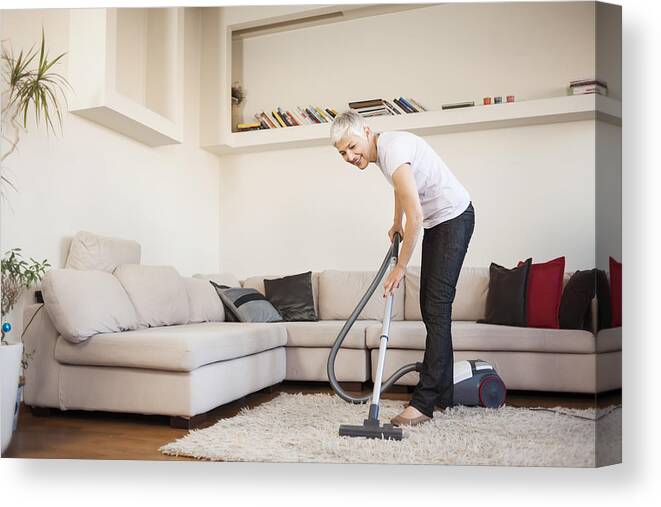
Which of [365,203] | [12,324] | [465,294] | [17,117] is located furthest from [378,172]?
[12,324]

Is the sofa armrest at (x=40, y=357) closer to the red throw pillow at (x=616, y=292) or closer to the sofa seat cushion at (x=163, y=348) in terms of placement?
the sofa seat cushion at (x=163, y=348)

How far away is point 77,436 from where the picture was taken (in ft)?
7.05

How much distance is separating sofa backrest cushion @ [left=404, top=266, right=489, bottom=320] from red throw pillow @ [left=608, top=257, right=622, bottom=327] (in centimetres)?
61

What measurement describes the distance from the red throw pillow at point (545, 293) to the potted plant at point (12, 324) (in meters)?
2.10

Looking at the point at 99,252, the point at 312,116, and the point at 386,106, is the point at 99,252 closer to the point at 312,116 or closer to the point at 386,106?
the point at 312,116

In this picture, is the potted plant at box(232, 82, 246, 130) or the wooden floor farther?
the potted plant at box(232, 82, 246, 130)

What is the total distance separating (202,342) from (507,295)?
1.45 metres

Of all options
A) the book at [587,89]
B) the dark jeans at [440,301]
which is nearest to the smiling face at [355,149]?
the dark jeans at [440,301]

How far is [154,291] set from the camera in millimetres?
2527

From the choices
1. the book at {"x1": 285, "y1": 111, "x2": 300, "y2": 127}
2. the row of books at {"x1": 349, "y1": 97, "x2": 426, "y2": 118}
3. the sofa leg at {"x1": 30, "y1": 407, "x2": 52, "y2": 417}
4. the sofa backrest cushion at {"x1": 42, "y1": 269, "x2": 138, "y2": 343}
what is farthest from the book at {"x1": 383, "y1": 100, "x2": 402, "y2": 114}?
the sofa leg at {"x1": 30, "y1": 407, "x2": 52, "y2": 417}

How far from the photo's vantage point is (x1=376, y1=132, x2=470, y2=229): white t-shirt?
215 cm

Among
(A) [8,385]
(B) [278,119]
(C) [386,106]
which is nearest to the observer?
(A) [8,385]

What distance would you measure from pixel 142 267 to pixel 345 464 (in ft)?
4.11

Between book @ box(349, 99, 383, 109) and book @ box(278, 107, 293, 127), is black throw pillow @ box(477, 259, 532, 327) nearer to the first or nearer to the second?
book @ box(349, 99, 383, 109)
